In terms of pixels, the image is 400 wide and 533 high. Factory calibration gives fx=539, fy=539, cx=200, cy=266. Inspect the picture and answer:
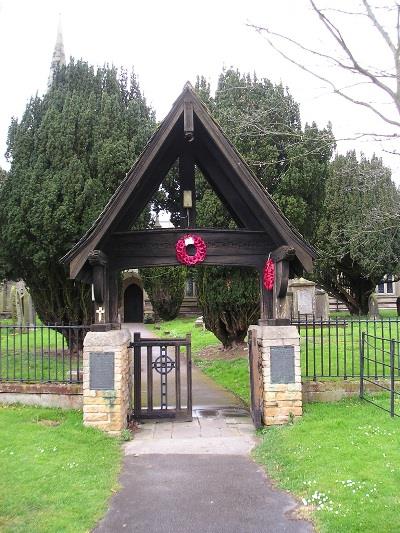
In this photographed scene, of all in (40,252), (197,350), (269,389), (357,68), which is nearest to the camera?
(357,68)

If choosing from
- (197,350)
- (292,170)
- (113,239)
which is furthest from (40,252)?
(197,350)

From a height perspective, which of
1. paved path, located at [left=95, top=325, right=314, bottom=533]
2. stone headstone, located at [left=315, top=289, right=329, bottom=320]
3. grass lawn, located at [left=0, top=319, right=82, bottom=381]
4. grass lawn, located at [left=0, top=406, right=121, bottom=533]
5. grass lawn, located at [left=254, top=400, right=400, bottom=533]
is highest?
stone headstone, located at [left=315, top=289, right=329, bottom=320]

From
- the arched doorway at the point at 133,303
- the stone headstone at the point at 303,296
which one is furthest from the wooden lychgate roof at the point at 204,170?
the arched doorway at the point at 133,303

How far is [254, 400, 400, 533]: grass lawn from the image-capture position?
17.6 feet


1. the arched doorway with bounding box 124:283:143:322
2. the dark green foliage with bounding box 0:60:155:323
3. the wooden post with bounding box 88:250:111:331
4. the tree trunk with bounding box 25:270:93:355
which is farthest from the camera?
the arched doorway with bounding box 124:283:143:322

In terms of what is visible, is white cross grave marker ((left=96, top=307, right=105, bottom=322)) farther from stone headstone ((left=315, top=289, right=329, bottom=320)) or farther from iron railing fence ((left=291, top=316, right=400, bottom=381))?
stone headstone ((left=315, top=289, right=329, bottom=320))

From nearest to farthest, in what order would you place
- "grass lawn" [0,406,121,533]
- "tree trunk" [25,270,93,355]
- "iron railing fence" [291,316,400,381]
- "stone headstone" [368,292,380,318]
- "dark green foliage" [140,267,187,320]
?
1. "grass lawn" [0,406,121,533]
2. "iron railing fence" [291,316,400,381]
3. "tree trunk" [25,270,93,355]
4. "stone headstone" [368,292,380,318]
5. "dark green foliage" [140,267,187,320]

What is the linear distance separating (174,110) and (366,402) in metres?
6.26

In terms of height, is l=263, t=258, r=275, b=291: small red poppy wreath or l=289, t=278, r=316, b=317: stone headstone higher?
l=263, t=258, r=275, b=291: small red poppy wreath

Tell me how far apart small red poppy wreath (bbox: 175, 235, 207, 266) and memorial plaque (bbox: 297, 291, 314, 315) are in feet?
39.0

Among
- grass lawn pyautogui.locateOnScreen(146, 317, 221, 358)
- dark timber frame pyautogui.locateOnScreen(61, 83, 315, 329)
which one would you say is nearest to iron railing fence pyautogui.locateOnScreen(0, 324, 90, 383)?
dark timber frame pyautogui.locateOnScreen(61, 83, 315, 329)

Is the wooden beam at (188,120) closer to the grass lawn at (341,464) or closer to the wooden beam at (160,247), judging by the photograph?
the wooden beam at (160,247)

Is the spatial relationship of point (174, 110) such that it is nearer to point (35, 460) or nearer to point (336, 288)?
point (35, 460)

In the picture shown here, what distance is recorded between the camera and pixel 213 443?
8500 mm
